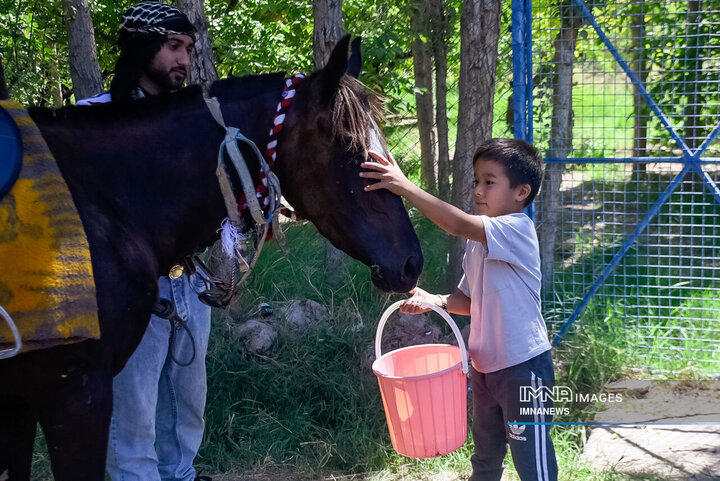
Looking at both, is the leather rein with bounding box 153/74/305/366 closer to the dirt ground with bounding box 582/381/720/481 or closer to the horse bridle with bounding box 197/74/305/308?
the horse bridle with bounding box 197/74/305/308

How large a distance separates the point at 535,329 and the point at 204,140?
1.38m

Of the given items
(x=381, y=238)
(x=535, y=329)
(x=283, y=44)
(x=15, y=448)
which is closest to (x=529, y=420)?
(x=535, y=329)

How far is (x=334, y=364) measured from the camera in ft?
13.1

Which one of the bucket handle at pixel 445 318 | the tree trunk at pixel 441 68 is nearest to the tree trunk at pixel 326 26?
the tree trunk at pixel 441 68

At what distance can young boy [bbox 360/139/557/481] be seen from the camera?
2.33 metres

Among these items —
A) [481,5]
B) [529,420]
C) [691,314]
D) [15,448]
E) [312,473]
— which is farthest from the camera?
[691,314]

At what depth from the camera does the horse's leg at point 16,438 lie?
189cm

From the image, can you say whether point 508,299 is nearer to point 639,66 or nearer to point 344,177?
point 344,177

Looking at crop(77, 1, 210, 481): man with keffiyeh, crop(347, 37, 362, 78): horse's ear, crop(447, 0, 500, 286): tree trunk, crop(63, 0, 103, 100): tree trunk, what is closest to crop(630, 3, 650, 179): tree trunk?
crop(447, 0, 500, 286): tree trunk

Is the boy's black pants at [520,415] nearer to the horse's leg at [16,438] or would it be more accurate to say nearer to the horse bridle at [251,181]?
the horse bridle at [251,181]

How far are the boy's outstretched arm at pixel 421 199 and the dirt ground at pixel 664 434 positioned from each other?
5.54ft

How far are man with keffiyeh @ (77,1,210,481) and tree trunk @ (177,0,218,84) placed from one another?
1.81 metres

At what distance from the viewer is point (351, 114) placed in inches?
78.3

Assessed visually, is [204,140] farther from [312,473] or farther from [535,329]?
[312,473]
